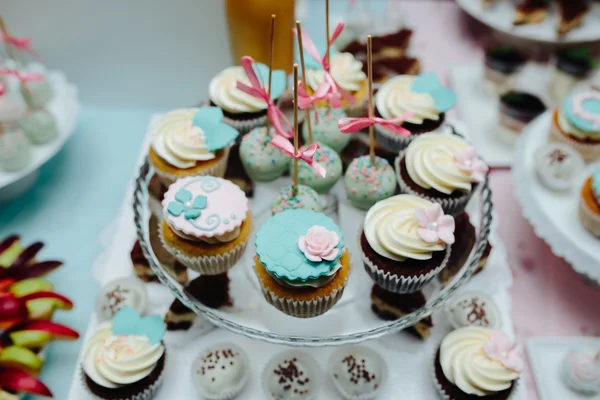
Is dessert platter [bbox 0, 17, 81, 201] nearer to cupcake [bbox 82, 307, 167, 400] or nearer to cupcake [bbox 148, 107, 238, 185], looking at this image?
cupcake [bbox 148, 107, 238, 185]

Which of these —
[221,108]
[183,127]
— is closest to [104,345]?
[183,127]

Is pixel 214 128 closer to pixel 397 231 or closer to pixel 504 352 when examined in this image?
pixel 397 231

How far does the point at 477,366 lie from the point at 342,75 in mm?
833

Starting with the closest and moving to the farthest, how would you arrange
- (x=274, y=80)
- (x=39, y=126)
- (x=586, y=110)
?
1. (x=274, y=80)
2. (x=586, y=110)
3. (x=39, y=126)

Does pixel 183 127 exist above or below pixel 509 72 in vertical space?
above

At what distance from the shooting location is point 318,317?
1354 millimetres

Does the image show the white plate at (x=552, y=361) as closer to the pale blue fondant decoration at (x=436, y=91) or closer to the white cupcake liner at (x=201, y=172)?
the pale blue fondant decoration at (x=436, y=91)

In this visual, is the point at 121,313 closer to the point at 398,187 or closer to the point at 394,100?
the point at 398,187

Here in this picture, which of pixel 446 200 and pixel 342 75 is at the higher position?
A: pixel 342 75

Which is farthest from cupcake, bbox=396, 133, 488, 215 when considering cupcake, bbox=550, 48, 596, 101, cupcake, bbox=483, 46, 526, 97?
cupcake, bbox=550, 48, 596, 101

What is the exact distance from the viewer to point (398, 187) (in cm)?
149

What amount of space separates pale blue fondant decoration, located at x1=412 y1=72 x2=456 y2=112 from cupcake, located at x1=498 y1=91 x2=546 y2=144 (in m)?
0.54

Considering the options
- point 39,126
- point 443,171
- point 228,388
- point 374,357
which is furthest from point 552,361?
point 39,126

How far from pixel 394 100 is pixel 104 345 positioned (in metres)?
0.94
